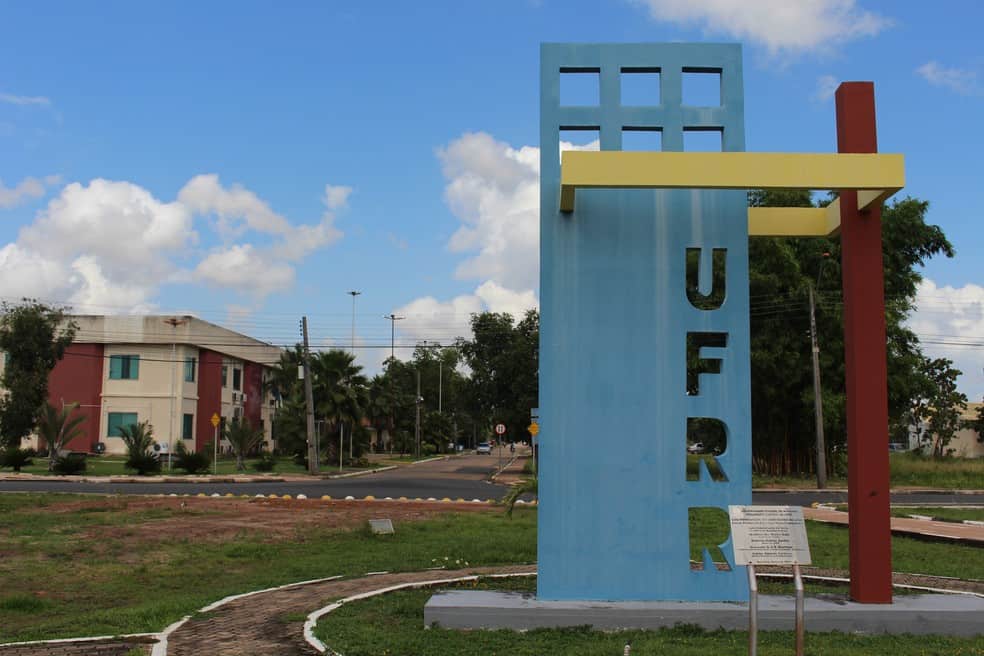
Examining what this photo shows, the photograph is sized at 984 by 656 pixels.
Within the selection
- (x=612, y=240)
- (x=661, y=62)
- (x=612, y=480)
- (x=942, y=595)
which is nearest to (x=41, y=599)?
(x=612, y=480)

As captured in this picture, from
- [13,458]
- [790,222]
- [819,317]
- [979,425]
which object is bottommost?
[13,458]

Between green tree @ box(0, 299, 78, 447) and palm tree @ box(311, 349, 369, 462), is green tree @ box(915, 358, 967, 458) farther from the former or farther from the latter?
green tree @ box(0, 299, 78, 447)

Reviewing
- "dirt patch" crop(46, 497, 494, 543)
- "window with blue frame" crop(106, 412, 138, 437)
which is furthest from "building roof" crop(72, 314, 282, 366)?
"dirt patch" crop(46, 497, 494, 543)

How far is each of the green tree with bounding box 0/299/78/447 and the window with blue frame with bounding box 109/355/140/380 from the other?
7.46m

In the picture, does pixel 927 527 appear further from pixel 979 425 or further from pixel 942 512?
pixel 979 425

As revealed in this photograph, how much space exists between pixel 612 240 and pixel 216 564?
7837mm

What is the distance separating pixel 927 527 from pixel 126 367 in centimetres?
4064

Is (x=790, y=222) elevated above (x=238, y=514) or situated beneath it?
elevated above

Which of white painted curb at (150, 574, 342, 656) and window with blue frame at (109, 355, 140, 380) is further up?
window with blue frame at (109, 355, 140, 380)

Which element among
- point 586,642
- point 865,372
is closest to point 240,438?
point 586,642

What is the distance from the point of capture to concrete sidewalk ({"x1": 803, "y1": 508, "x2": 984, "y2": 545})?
54.1ft

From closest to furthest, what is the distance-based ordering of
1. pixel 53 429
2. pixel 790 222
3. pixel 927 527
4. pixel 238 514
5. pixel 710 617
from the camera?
pixel 710 617 → pixel 790 222 → pixel 927 527 → pixel 238 514 → pixel 53 429

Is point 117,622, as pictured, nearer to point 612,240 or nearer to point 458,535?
point 612,240

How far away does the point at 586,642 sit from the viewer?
7.56 meters
